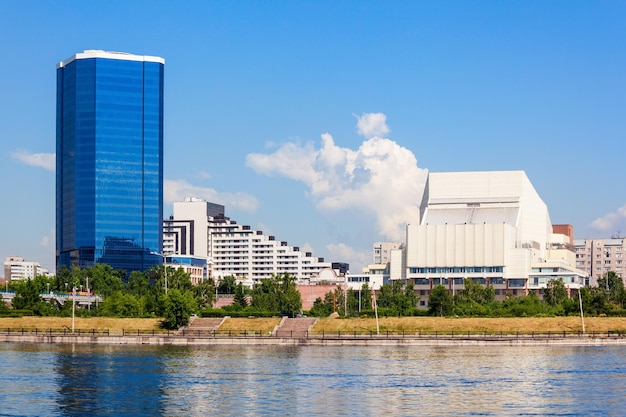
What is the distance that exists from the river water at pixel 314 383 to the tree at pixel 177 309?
31898mm

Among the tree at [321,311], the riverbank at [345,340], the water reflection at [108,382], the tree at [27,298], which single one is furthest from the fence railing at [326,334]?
the water reflection at [108,382]

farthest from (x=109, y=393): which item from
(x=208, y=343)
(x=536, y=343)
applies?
(x=536, y=343)

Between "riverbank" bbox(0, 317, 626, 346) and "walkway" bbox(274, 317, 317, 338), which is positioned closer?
"riverbank" bbox(0, 317, 626, 346)

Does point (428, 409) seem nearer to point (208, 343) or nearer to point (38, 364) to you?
point (38, 364)

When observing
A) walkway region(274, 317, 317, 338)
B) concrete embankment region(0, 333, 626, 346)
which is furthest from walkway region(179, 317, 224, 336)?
walkway region(274, 317, 317, 338)

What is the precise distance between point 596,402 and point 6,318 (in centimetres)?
12229

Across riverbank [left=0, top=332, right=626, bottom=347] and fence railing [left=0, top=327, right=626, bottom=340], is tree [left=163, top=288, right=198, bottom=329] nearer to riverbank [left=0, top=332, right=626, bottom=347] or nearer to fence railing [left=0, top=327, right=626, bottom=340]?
fence railing [left=0, top=327, right=626, bottom=340]

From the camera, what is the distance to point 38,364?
10744 centimetres

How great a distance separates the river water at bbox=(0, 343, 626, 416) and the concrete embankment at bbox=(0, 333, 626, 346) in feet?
44.1

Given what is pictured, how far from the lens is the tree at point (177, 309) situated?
161375 mm

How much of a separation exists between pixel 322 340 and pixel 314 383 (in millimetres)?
58577

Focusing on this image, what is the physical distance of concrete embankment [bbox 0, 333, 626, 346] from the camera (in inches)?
5595

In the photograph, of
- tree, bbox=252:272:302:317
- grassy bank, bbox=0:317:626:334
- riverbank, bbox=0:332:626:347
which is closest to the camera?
riverbank, bbox=0:332:626:347

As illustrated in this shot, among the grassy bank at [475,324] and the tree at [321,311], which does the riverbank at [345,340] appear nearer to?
the grassy bank at [475,324]
